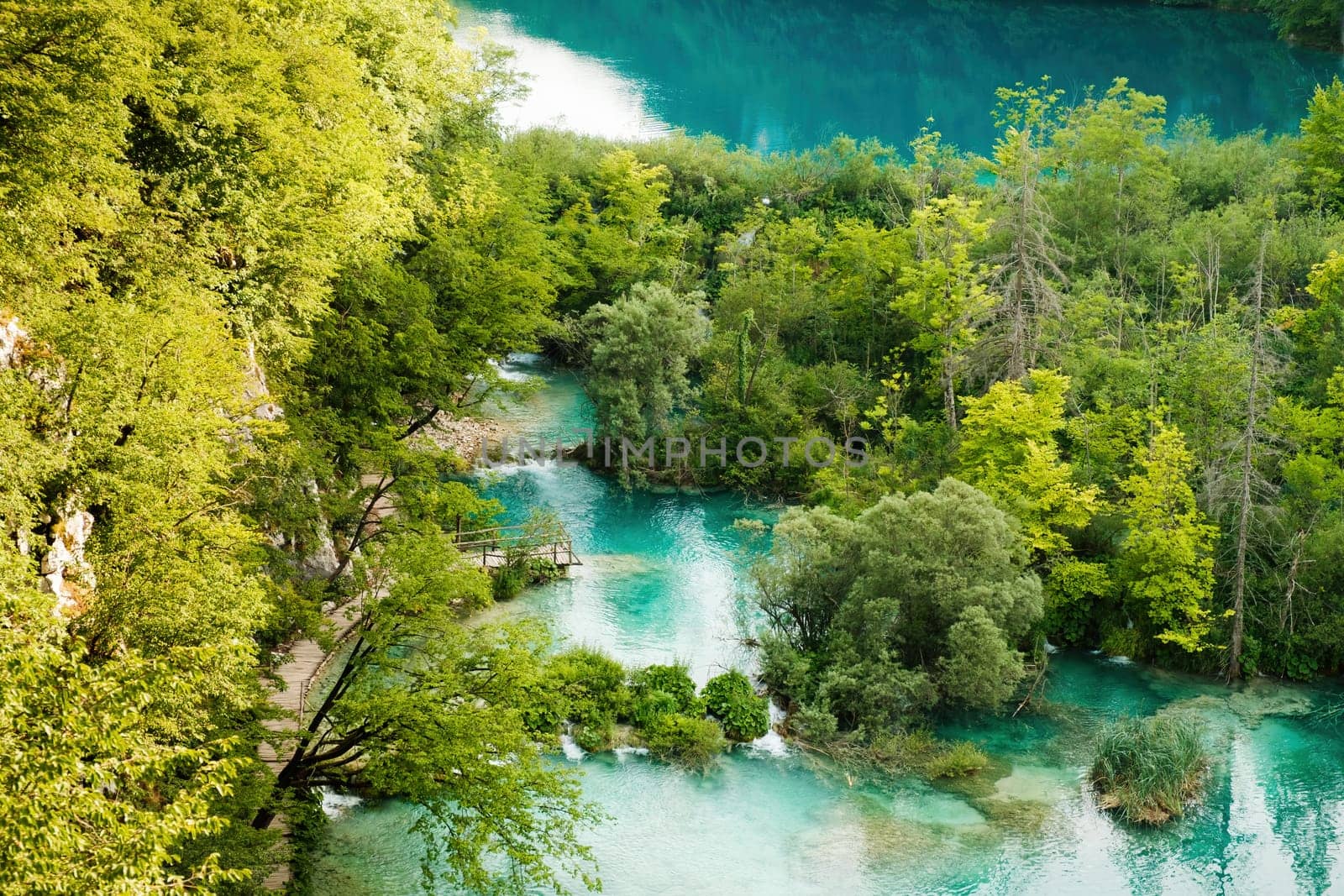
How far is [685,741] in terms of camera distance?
27.0 m

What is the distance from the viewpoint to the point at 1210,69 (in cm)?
7975

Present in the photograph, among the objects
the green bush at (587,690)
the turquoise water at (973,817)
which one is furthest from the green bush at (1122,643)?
the green bush at (587,690)

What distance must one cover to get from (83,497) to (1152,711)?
22397 mm

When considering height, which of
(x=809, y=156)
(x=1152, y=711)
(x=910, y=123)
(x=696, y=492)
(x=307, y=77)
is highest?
(x=910, y=123)

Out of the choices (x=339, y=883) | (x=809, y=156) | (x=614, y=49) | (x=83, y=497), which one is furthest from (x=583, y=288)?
(x=614, y=49)

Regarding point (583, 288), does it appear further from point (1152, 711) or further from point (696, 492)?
point (1152, 711)

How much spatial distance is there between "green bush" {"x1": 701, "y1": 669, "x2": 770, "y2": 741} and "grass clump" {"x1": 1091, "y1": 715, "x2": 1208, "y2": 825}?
694 cm

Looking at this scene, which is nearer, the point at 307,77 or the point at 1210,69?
the point at 307,77

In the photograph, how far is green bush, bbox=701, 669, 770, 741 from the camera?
1085 inches

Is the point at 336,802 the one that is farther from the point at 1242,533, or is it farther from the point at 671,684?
the point at 1242,533

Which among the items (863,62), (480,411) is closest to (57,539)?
(480,411)

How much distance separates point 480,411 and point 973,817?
72.3ft

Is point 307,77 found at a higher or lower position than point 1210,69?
lower

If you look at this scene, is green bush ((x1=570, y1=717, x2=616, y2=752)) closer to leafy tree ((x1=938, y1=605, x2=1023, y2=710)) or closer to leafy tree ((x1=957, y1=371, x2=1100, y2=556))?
leafy tree ((x1=938, y1=605, x2=1023, y2=710))
